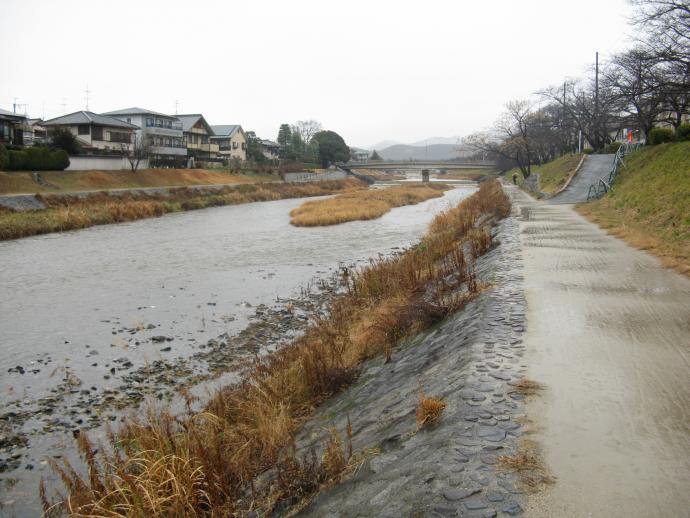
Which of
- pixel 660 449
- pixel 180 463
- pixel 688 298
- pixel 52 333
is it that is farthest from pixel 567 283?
pixel 52 333

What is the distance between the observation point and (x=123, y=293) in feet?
51.7

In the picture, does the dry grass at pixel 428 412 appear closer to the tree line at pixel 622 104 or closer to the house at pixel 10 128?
the tree line at pixel 622 104

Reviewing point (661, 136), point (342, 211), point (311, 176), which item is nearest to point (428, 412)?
point (661, 136)

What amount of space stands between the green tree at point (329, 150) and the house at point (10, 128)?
5575 cm

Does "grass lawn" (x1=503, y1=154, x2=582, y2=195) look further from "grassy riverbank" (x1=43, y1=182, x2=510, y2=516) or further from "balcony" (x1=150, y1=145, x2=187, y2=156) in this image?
"balcony" (x1=150, y1=145, x2=187, y2=156)

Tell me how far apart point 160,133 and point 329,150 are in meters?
37.5

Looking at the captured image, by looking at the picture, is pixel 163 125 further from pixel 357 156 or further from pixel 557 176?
pixel 357 156

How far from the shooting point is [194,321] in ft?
42.5

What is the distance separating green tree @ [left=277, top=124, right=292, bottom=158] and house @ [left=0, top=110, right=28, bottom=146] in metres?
50.6

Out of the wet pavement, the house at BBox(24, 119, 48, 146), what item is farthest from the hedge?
the wet pavement

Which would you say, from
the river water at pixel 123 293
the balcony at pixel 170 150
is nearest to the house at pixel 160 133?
the balcony at pixel 170 150

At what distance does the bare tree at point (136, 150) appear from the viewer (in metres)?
50.0

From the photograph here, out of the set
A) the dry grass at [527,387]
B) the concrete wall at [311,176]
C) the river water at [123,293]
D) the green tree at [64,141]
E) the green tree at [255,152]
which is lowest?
the river water at [123,293]

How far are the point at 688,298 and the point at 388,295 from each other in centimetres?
595
